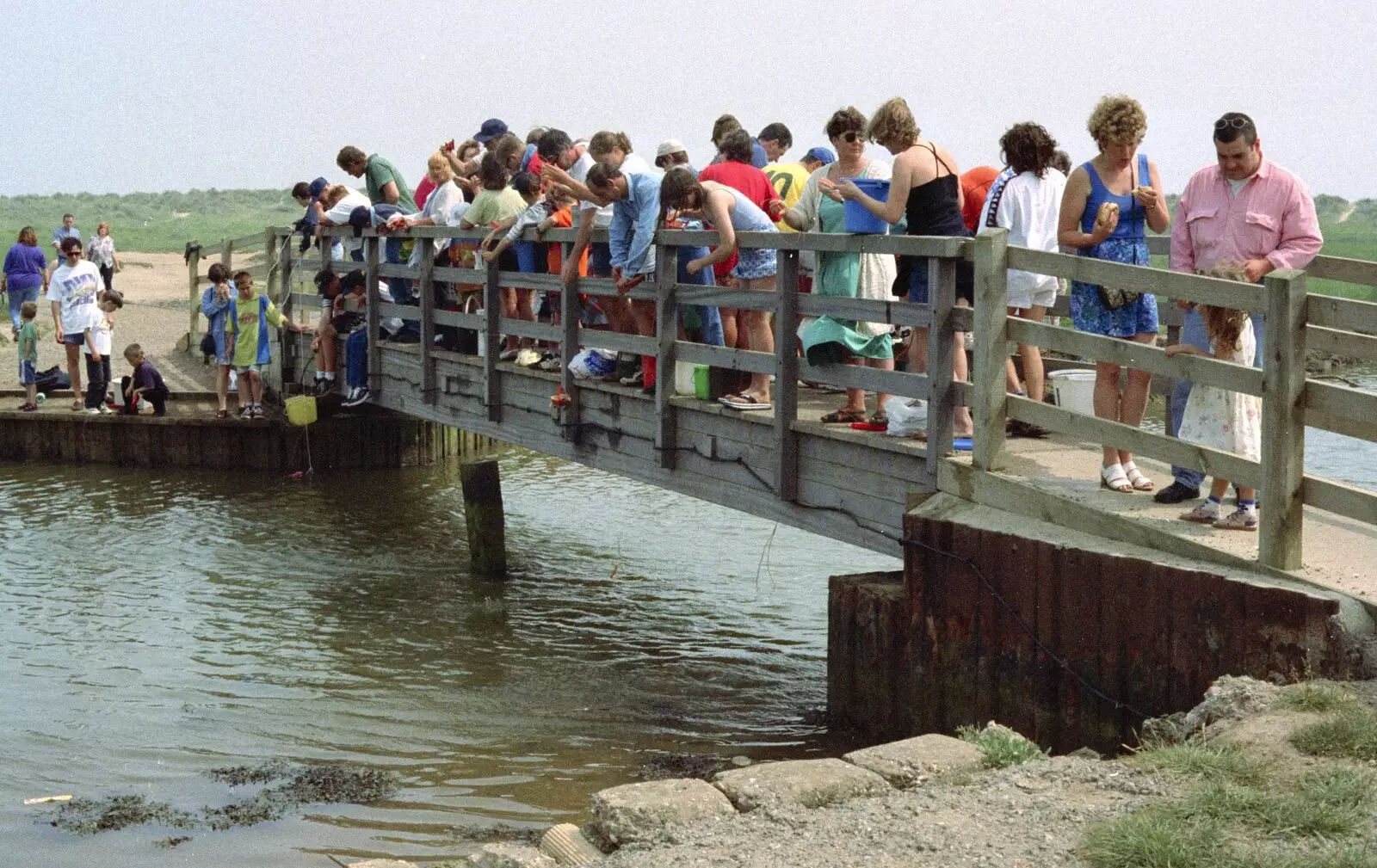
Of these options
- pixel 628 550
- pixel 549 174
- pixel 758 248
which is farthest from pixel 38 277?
pixel 758 248

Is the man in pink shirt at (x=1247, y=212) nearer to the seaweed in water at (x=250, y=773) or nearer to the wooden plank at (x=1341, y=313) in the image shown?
the wooden plank at (x=1341, y=313)

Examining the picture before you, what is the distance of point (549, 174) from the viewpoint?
10547mm

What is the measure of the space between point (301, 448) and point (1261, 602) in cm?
1389

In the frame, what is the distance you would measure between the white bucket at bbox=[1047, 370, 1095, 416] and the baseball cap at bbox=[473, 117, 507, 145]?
7.59 meters

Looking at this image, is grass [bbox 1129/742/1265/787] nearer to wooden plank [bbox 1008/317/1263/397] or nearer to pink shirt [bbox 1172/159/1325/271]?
wooden plank [bbox 1008/317/1263/397]

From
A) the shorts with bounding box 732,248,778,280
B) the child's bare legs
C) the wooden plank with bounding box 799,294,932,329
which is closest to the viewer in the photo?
the wooden plank with bounding box 799,294,932,329

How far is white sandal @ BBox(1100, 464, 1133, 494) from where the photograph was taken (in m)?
7.57

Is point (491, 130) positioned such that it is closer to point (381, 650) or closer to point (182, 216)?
point (381, 650)

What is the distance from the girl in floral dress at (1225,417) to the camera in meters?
6.89

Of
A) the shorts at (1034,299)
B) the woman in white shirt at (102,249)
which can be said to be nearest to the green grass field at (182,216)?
the woman in white shirt at (102,249)

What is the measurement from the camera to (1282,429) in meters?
6.29

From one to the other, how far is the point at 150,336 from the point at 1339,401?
955 inches

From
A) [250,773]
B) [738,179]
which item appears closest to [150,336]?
[738,179]

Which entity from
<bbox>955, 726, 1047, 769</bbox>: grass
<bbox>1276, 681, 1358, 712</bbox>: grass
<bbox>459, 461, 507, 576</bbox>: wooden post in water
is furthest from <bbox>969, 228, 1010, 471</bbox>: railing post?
<bbox>459, 461, 507, 576</bbox>: wooden post in water
